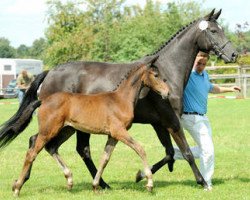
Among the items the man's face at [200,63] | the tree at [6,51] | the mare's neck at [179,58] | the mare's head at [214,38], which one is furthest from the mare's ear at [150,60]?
the tree at [6,51]

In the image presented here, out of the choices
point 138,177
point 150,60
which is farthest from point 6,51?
point 150,60

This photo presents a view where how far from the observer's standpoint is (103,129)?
26.0 ft

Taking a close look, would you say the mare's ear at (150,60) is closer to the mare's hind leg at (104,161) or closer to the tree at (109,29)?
the mare's hind leg at (104,161)

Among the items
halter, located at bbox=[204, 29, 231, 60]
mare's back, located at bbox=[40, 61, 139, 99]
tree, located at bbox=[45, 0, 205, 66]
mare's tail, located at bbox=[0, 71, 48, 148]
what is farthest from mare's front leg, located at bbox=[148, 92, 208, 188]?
tree, located at bbox=[45, 0, 205, 66]

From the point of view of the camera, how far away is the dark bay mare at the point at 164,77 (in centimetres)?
836

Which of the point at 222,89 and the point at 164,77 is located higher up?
the point at 164,77

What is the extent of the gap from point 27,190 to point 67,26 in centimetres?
5720

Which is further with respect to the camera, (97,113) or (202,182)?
(202,182)

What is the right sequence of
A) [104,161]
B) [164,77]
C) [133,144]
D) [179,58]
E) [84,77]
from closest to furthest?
[133,144], [104,161], [164,77], [179,58], [84,77]

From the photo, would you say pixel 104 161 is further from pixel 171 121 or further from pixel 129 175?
pixel 129 175

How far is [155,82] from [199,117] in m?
1.14

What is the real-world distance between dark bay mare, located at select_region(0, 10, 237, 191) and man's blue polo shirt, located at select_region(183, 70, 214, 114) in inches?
8.2

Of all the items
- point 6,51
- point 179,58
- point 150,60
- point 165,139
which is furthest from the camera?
point 6,51

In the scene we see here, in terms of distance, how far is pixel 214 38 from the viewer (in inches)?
336
